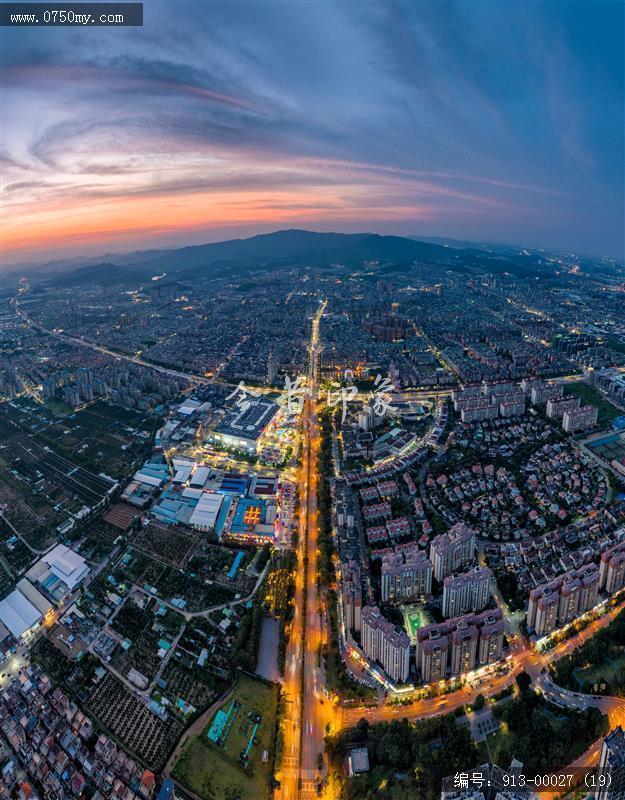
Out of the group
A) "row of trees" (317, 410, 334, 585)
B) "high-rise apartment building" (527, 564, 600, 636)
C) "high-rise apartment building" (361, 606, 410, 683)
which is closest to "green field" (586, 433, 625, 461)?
"high-rise apartment building" (527, 564, 600, 636)

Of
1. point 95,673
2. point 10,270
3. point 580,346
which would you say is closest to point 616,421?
point 580,346

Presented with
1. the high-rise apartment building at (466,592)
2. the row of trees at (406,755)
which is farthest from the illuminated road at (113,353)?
the row of trees at (406,755)

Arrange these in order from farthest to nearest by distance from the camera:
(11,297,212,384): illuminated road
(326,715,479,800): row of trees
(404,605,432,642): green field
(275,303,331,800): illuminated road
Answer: (11,297,212,384): illuminated road, (404,605,432,642): green field, (275,303,331,800): illuminated road, (326,715,479,800): row of trees

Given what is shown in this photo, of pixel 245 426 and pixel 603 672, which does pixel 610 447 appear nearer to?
pixel 603 672

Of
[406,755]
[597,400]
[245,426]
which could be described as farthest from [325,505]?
[597,400]

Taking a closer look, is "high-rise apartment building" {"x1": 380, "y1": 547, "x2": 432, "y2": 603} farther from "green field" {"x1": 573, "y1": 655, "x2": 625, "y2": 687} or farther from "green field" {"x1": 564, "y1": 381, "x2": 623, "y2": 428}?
"green field" {"x1": 564, "y1": 381, "x2": 623, "y2": 428}

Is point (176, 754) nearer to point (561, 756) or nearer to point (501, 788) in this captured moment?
point (501, 788)
